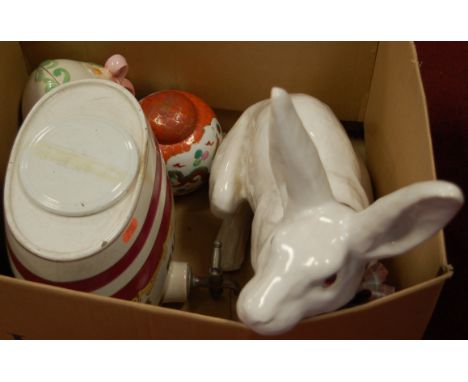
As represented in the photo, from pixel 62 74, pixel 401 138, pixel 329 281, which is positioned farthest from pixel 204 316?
pixel 62 74

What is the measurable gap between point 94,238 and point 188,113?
309mm

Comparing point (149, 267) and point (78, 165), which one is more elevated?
point (78, 165)

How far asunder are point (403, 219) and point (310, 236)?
91mm

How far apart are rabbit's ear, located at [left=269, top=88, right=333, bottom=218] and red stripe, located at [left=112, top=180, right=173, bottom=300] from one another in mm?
250

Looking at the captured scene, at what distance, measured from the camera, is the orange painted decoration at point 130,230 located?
0.75 m

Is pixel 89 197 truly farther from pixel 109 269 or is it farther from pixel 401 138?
pixel 401 138

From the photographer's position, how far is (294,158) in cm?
59

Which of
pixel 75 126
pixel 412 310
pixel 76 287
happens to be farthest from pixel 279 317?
pixel 75 126

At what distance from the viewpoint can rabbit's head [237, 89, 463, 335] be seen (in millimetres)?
571

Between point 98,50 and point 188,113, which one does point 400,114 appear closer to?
point 188,113

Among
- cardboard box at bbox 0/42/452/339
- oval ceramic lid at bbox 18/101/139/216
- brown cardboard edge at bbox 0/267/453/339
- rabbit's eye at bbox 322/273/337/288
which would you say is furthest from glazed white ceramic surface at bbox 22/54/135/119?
rabbit's eye at bbox 322/273/337/288

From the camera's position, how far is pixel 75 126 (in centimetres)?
81

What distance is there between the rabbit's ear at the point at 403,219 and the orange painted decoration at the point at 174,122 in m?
0.42

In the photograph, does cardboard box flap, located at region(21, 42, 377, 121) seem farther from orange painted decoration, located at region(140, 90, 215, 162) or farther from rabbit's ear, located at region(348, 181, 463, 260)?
rabbit's ear, located at region(348, 181, 463, 260)
